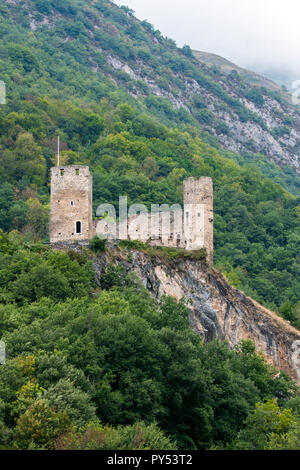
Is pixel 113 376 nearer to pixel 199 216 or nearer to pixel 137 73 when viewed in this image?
pixel 199 216

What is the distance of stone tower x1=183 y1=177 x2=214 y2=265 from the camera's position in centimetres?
4591

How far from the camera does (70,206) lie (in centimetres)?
4178

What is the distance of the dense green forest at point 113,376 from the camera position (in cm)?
2538

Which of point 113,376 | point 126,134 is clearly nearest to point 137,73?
point 126,134

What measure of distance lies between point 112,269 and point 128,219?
4.82 m

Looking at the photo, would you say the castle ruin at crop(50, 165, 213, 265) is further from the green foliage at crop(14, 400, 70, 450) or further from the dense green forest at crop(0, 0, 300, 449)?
the green foliage at crop(14, 400, 70, 450)

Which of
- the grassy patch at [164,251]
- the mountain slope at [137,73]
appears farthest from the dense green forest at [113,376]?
the mountain slope at [137,73]

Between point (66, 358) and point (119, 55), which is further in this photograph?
point (119, 55)

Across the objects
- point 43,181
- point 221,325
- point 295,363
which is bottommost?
point 295,363

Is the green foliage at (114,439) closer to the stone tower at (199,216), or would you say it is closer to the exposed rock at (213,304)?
the exposed rock at (213,304)

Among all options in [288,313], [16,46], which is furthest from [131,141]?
[288,313]

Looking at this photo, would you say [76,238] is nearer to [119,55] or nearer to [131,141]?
[131,141]

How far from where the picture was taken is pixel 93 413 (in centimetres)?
2614

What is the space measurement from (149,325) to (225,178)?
60623 millimetres
